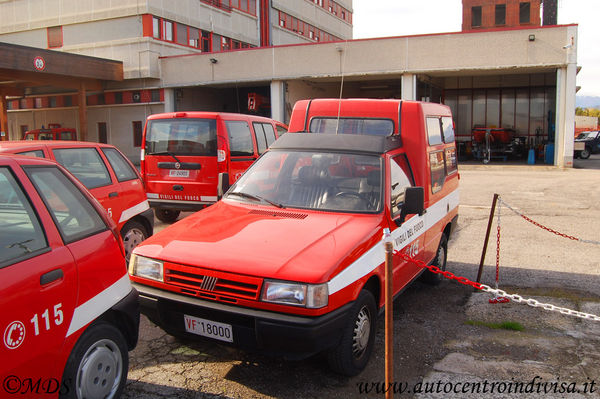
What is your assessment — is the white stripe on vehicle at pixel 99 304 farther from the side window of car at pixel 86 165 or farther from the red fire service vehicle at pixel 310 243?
the side window of car at pixel 86 165

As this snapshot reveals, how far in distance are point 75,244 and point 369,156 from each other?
108 inches

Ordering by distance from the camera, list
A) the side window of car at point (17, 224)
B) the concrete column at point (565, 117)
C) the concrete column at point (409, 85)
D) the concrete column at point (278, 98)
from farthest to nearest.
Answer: the concrete column at point (278, 98)
the concrete column at point (409, 85)
the concrete column at point (565, 117)
the side window of car at point (17, 224)

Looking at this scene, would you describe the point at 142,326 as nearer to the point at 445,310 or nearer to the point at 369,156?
the point at 369,156

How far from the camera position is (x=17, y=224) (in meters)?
2.74

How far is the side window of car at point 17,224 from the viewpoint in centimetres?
264

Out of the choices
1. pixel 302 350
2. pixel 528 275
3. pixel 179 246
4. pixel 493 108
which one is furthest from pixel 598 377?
pixel 493 108

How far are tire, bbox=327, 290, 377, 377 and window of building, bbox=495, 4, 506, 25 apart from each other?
51675 millimetres

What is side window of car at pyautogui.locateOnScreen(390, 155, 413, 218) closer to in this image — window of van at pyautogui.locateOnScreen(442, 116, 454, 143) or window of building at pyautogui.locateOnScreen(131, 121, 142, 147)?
window of van at pyautogui.locateOnScreen(442, 116, 454, 143)

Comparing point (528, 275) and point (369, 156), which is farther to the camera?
point (528, 275)

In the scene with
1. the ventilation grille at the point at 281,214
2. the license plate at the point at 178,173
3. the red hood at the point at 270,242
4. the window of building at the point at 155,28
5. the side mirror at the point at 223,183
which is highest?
the window of building at the point at 155,28

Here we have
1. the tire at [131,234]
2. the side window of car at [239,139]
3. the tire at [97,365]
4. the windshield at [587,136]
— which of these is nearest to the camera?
the tire at [97,365]

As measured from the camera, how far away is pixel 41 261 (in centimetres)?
272

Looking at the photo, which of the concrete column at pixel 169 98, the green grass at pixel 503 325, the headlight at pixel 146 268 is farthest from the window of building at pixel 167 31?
the green grass at pixel 503 325

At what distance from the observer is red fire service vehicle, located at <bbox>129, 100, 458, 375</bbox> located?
3424mm
